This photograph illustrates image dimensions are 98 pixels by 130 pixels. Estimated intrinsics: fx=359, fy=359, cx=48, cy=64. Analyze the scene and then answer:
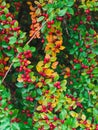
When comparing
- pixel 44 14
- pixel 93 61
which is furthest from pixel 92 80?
pixel 44 14

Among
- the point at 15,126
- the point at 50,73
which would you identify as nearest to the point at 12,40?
the point at 50,73

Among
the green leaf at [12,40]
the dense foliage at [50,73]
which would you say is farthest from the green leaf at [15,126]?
the green leaf at [12,40]

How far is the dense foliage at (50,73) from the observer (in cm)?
163

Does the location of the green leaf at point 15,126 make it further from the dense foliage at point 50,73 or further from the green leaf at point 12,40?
the green leaf at point 12,40

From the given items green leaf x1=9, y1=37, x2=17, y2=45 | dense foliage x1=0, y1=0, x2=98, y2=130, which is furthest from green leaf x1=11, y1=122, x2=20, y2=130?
green leaf x1=9, y1=37, x2=17, y2=45

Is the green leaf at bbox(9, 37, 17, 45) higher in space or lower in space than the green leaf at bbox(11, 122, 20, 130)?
higher

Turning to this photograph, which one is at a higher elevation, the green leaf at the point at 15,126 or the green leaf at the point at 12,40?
the green leaf at the point at 12,40

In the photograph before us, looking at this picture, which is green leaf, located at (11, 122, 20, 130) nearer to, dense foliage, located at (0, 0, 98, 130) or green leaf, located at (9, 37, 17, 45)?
dense foliage, located at (0, 0, 98, 130)

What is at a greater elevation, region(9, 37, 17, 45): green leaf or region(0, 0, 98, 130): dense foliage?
region(9, 37, 17, 45): green leaf

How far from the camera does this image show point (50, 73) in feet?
5.48

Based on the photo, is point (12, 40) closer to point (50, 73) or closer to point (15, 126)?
point (50, 73)

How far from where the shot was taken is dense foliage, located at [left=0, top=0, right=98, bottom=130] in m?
1.63

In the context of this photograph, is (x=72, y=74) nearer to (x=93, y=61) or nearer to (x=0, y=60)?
(x=93, y=61)

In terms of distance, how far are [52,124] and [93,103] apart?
288mm
